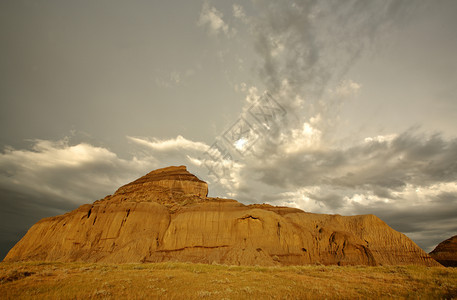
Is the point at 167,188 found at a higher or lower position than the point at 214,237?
higher

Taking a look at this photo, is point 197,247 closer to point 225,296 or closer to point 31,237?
point 225,296

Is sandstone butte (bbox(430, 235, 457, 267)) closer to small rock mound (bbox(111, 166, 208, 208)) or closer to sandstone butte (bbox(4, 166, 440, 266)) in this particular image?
sandstone butte (bbox(4, 166, 440, 266))

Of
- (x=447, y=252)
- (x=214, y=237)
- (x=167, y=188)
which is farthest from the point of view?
(x=167, y=188)

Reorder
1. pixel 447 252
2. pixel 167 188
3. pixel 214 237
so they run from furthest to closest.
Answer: pixel 167 188
pixel 447 252
pixel 214 237

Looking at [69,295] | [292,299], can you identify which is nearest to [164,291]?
[69,295]

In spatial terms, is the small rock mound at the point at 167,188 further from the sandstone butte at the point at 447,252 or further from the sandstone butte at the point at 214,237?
the sandstone butte at the point at 447,252

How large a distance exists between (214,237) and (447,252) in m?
58.4

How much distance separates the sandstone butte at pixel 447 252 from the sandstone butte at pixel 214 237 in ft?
76.1

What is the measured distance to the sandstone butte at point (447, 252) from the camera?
5397 centimetres

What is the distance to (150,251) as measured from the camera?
138 ft

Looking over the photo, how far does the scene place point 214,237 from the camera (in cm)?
4297

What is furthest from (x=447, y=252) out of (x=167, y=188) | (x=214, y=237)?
(x=167, y=188)

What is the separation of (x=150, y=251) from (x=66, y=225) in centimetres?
2244

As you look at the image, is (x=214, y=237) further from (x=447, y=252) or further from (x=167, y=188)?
(x=447, y=252)
